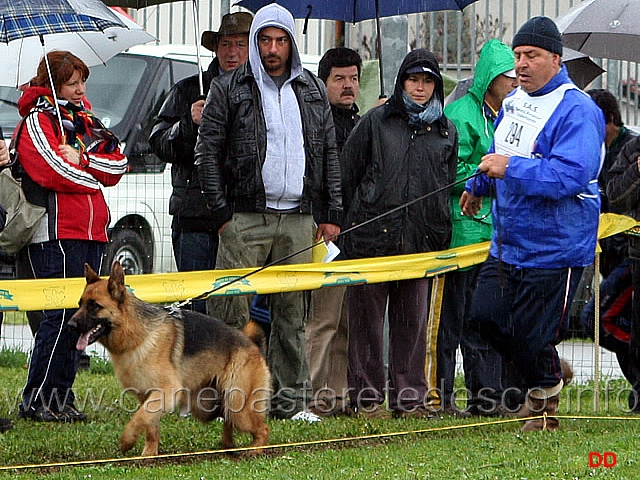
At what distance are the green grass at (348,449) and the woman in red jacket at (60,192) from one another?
269mm

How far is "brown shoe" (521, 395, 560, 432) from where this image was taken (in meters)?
7.08

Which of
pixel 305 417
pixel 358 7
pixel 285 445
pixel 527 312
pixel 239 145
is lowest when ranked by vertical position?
pixel 305 417

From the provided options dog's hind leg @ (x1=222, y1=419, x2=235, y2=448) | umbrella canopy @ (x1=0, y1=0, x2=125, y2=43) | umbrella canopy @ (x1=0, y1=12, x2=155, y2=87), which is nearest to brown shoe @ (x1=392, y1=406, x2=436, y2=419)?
dog's hind leg @ (x1=222, y1=419, x2=235, y2=448)

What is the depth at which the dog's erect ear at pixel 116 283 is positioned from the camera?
20.2 feet

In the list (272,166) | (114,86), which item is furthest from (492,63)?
(114,86)

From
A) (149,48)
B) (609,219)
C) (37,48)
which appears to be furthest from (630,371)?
(149,48)

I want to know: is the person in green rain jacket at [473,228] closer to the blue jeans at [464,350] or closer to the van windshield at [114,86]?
the blue jeans at [464,350]

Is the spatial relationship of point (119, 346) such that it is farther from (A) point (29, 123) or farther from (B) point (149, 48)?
(B) point (149, 48)

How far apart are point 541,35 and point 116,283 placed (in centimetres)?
267

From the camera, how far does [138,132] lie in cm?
1207

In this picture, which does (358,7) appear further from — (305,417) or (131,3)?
(305,417)

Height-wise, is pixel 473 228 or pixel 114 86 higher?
pixel 114 86

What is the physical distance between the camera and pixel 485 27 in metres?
12.2

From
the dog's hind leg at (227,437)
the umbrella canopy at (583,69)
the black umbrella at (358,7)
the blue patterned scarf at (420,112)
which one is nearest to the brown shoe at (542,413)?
the dog's hind leg at (227,437)
